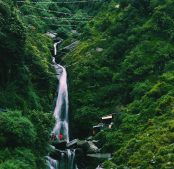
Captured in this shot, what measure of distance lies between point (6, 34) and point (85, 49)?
60.5 feet

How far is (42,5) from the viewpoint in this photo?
233ft

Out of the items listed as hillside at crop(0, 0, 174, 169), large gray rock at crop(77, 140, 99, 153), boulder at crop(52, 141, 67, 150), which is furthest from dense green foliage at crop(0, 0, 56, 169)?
large gray rock at crop(77, 140, 99, 153)

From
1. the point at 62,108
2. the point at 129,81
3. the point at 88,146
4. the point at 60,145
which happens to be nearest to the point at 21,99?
the point at 60,145

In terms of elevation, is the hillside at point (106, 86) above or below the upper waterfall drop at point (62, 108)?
above

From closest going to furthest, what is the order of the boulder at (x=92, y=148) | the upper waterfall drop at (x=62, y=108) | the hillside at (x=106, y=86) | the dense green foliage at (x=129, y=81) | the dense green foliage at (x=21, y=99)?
the dense green foliage at (x=21, y=99), the hillside at (x=106, y=86), the dense green foliage at (x=129, y=81), the boulder at (x=92, y=148), the upper waterfall drop at (x=62, y=108)

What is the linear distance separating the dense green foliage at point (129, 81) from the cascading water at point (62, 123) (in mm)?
900

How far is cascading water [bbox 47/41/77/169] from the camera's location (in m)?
31.2

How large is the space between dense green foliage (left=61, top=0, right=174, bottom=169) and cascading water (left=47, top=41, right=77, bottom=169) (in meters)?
0.90

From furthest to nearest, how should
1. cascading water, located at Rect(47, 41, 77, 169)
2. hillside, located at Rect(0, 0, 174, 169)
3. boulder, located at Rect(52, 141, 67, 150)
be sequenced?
boulder, located at Rect(52, 141, 67, 150)
cascading water, located at Rect(47, 41, 77, 169)
hillside, located at Rect(0, 0, 174, 169)

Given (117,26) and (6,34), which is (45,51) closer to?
(117,26)

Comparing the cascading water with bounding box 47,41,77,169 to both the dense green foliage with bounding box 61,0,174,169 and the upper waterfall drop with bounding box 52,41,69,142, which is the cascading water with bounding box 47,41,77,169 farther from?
the dense green foliage with bounding box 61,0,174,169

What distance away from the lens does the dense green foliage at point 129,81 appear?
28.2m

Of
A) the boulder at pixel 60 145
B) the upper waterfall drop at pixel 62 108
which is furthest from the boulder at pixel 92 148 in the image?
the upper waterfall drop at pixel 62 108

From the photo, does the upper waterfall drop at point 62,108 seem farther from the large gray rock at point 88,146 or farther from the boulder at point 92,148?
the boulder at point 92,148
